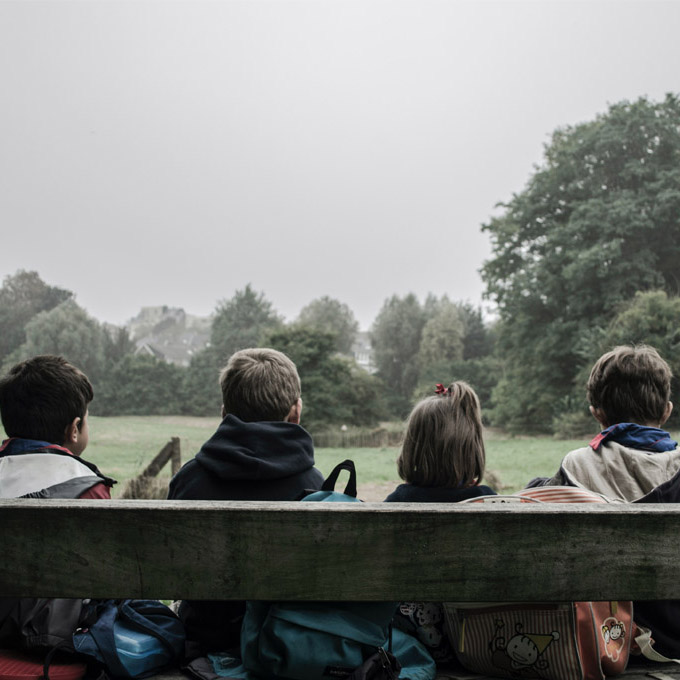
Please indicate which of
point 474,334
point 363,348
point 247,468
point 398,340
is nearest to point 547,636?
point 247,468

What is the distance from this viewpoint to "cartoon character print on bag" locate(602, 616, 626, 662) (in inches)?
54.1

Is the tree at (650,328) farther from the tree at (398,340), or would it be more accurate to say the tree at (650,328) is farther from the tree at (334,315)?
the tree at (334,315)

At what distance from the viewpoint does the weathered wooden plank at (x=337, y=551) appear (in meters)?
1.09

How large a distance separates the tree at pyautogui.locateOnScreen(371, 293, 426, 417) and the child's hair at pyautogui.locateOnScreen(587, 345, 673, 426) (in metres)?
23.4

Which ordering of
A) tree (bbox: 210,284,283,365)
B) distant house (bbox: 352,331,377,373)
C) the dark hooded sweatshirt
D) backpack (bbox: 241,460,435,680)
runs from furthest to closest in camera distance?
1. distant house (bbox: 352,331,377,373)
2. tree (bbox: 210,284,283,365)
3. the dark hooded sweatshirt
4. backpack (bbox: 241,460,435,680)

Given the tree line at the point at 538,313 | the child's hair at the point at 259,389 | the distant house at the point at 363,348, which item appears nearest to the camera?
the child's hair at the point at 259,389

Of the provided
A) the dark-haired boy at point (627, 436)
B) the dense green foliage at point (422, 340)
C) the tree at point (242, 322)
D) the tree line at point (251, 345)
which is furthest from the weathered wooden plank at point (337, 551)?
the dense green foliage at point (422, 340)

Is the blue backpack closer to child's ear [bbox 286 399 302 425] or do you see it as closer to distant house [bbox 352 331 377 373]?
child's ear [bbox 286 399 302 425]

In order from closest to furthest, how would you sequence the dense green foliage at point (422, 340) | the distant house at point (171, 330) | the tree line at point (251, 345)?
the tree line at point (251, 345) → the distant house at point (171, 330) → the dense green foliage at point (422, 340)

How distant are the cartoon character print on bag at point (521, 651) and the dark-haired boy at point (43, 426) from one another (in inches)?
38.4

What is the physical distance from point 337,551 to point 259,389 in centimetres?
80

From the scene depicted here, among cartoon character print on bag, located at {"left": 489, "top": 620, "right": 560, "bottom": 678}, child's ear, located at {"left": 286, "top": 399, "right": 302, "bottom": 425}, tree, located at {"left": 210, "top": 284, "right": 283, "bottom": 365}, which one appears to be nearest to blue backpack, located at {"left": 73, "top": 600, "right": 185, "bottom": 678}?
child's ear, located at {"left": 286, "top": 399, "right": 302, "bottom": 425}

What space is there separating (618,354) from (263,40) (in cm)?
2957

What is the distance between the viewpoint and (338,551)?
110cm
